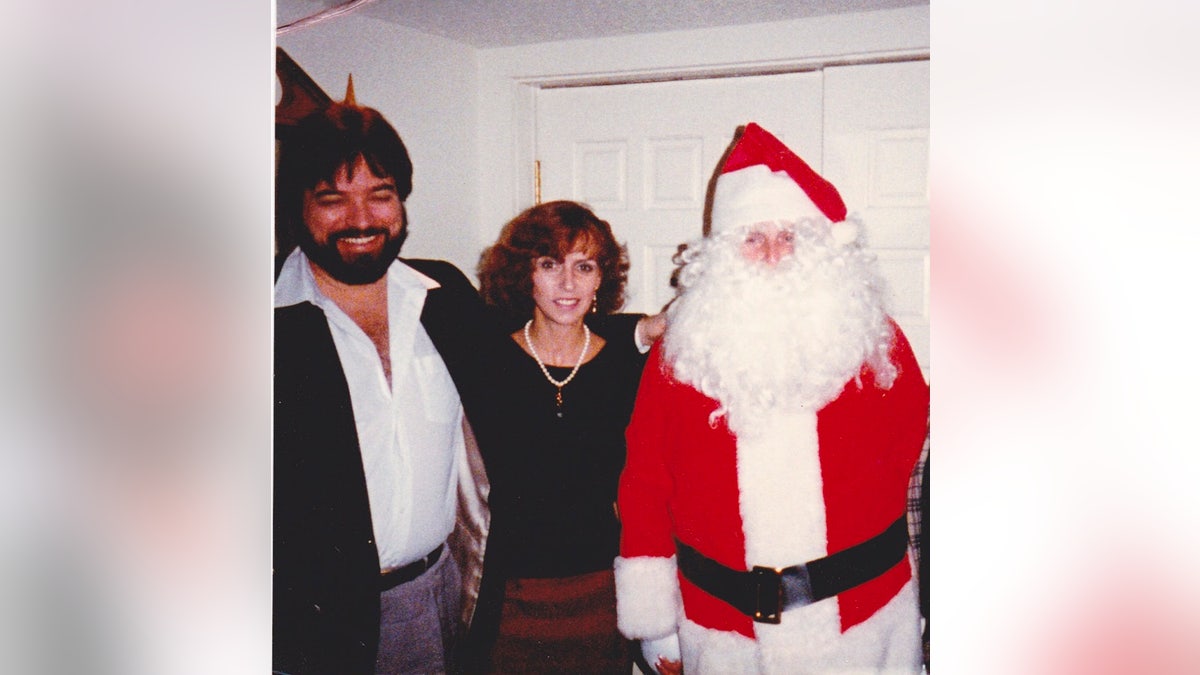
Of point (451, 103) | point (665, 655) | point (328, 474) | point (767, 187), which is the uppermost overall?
point (451, 103)

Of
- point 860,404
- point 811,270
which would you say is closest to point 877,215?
point 811,270

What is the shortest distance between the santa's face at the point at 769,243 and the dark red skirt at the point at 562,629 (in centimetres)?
43

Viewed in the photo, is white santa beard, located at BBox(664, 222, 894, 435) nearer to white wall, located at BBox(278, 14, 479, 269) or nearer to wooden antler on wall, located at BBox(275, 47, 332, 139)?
white wall, located at BBox(278, 14, 479, 269)

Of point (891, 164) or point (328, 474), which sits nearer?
point (891, 164)

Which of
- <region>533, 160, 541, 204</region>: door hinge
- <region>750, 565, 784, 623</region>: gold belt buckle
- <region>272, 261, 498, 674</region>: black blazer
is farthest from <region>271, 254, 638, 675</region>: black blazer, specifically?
<region>750, 565, 784, 623</region>: gold belt buckle

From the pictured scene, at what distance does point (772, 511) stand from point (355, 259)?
1.93ft

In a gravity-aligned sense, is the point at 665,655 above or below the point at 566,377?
below

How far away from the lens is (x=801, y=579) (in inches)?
38.5

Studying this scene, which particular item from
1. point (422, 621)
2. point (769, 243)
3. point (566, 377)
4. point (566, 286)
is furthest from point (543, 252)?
point (422, 621)

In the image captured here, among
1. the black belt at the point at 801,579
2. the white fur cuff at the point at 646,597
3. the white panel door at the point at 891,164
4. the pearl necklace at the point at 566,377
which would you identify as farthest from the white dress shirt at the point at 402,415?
the white panel door at the point at 891,164

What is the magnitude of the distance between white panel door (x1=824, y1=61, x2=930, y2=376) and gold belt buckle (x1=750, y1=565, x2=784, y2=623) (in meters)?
0.30

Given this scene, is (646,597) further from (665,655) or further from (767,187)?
(767,187)
